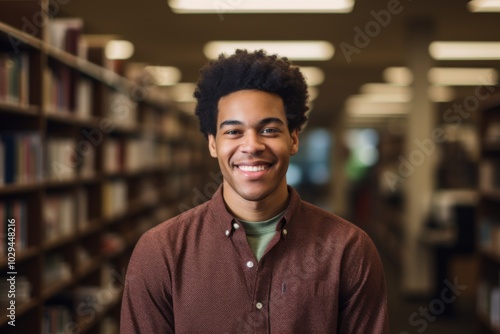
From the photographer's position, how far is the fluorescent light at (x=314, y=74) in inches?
402

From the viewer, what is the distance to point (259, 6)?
6.02 metres

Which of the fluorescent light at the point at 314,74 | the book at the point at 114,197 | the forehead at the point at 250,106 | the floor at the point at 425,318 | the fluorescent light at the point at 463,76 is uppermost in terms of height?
the fluorescent light at the point at 314,74

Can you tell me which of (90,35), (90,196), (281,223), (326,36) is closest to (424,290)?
(326,36)

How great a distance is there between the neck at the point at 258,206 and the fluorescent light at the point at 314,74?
8.03m

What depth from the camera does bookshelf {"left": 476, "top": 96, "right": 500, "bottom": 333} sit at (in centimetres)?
506

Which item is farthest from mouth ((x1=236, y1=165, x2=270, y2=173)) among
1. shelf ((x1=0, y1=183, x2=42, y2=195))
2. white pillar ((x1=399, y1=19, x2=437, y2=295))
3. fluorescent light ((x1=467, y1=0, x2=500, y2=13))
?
white pillar ((x1=399, y1=19, x2=437, y2=295))

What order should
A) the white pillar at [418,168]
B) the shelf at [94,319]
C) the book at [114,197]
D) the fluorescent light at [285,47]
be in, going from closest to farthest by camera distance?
the shelf at [94,319], the book at [114,197], the white pillar at [418,168], the fluorescent light at [285,47]

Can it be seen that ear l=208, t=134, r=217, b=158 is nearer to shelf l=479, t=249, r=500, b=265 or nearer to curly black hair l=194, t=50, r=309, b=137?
curly black hair l=194, t=50, r=309, b=137

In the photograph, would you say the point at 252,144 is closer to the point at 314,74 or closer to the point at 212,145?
the point at 212,145

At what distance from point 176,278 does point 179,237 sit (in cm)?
11

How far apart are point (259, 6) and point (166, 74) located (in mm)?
5154

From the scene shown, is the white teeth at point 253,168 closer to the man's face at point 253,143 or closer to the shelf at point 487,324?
the man's face at point 253,143

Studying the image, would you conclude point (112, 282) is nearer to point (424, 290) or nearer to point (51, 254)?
point (51, 254)

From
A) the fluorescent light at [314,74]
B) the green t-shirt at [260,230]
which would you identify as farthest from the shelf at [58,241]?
the fluorescent light at [314,74]
